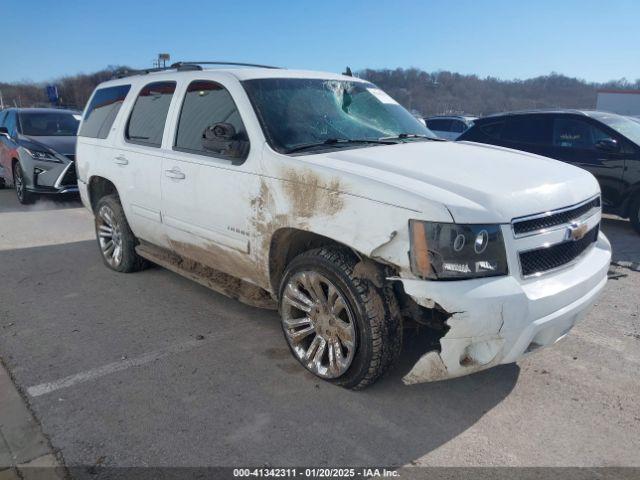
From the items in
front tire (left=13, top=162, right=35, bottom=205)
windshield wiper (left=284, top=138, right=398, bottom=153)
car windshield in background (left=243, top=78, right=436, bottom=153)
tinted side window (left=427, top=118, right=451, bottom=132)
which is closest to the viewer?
windshield wiper (left=284, top=138, right=398, bottom=153)

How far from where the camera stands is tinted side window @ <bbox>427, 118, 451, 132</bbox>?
17844mm

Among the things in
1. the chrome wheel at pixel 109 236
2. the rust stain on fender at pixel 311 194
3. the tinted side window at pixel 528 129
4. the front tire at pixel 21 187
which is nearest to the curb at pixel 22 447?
the rust stain on fender at pixel 311 194

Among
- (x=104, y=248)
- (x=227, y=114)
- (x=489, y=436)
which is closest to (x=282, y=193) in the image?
(x=227, y=114)

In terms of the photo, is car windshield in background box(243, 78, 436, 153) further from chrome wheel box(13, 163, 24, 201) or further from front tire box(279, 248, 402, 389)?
chrome wheel box(13, 163, 24, 201)

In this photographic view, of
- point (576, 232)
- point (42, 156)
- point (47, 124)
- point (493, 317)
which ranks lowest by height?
point (493, 317)

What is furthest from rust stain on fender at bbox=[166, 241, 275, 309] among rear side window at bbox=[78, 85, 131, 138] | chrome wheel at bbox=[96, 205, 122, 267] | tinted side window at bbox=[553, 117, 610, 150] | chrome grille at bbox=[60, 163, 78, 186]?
tinted side window at bbox=[553, 117, 610, 150]

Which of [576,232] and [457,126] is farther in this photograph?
[457,126]

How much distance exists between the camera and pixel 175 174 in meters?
4.21

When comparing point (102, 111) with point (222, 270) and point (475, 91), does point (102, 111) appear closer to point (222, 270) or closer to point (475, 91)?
point (222, 270)

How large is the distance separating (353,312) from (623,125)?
271 inches

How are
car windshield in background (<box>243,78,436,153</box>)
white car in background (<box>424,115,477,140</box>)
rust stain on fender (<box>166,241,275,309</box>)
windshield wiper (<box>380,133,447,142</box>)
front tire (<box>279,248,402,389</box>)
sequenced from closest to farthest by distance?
front tire (<box>279,248,402,389</box>) → car windshield in background (<box>243,78,436,153</box>) → rust stain on fender (<box>166,241,275,309</box>) → windshield wiper (<box>380,133,447,142</box>) → white car in background (<box>424,115,477,140</box>)

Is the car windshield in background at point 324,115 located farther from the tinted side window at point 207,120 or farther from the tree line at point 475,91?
the tree line at point 475,91

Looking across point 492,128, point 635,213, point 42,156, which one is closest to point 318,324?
point 635,213

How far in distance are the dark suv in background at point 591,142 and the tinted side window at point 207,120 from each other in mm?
5932
